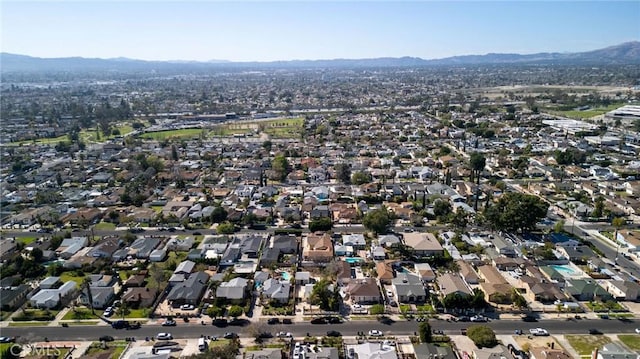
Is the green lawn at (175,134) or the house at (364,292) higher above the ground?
the green lawn at (175,134)

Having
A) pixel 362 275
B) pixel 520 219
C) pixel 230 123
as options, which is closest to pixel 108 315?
pixel 362 275


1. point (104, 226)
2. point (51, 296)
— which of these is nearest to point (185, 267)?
point (51, 296)

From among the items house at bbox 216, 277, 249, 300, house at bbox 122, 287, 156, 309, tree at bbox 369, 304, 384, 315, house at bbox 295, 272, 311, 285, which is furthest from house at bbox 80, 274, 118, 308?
tree at bbox 369, 304, 384, 315

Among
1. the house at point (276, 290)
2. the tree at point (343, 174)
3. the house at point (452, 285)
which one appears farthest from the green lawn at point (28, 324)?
the tree at point (343, 174)

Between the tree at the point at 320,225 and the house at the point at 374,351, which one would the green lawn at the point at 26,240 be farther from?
the house at the point at 374,351

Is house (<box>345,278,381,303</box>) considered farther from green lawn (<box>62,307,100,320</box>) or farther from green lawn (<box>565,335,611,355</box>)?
green lawn (<box>62,307,100,320</box>)

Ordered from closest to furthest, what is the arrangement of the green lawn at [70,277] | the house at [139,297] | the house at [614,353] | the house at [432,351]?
the house at [614,353]
the house at [432,351]
the house at [139,297]
the green lawn at [70,277]
